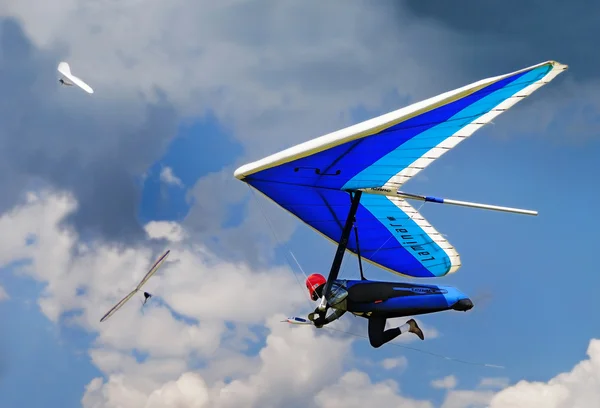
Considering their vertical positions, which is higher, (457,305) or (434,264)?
(434,264)

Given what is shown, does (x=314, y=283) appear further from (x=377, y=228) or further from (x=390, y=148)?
(x=390, y=148)

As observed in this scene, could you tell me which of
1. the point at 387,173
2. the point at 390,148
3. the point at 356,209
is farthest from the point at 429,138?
the point at 356,209

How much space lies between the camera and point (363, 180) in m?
17.8

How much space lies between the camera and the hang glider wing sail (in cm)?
1573

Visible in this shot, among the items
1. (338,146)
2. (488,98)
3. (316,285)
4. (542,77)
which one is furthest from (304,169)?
(542,77)

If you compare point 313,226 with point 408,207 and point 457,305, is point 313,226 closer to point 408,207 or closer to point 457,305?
point 408,207

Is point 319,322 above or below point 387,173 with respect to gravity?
below

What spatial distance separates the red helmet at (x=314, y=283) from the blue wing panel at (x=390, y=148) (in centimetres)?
234

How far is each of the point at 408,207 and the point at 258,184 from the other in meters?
4.79

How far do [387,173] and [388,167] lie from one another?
0.88 feet

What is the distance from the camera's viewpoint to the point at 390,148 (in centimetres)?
1675

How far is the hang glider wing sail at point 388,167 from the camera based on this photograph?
51.6 feet

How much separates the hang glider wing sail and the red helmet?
7.31 ft

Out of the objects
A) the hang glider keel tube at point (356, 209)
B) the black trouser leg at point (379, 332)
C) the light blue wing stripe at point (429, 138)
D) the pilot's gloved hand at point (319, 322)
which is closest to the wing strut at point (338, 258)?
the hang glider keel tube at point (356, 209)
